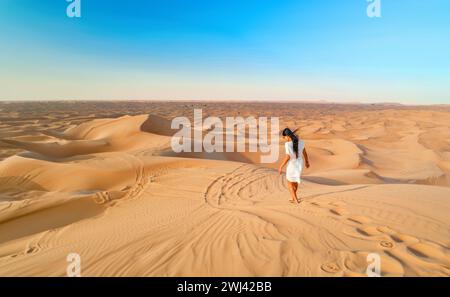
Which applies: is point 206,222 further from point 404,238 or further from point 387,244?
point 404,238

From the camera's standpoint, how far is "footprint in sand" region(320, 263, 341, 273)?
3.26 meters

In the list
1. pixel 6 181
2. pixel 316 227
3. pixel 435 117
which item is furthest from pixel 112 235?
pixel 435 117

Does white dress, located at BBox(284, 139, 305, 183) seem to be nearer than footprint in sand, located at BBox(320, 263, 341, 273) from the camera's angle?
No

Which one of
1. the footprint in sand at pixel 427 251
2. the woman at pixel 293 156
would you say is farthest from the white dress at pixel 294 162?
the footprint in sand at pixel 427 251

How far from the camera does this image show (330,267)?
3.32 meters

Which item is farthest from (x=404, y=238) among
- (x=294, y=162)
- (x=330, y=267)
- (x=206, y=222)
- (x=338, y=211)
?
(x=206, y=222)

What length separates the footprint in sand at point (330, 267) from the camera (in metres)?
3.26

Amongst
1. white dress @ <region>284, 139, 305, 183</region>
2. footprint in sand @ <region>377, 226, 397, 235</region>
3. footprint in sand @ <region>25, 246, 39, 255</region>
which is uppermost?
white dress @ <region>284, 139, 305, 183</region>

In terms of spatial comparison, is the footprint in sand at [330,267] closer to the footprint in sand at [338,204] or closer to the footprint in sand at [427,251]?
the footprint in sand at [427,251]

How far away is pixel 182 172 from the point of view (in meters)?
9.55

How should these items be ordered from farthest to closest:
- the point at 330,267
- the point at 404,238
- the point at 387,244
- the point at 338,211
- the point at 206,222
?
the point at 338,211, the point at 206,222, the point at 404,238, the point at 387,244, the point at 330,267

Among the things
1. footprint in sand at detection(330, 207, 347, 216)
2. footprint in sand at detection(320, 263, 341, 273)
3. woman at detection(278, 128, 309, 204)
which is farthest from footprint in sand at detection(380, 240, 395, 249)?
woman at detection(278, 128, 309, 204)

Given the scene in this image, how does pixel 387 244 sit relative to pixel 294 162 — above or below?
below

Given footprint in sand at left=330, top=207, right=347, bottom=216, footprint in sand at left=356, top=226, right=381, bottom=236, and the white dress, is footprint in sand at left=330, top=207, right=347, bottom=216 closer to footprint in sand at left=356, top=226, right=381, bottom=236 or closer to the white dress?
footprint in sand at left=356, top=226, right=381, bottom=236
